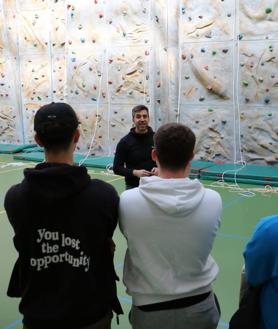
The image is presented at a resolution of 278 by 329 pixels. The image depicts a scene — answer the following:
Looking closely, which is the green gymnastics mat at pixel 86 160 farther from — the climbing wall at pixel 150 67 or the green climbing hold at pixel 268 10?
the green climbing hold at pixel 268 10

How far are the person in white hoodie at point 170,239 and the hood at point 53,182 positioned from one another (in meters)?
0.21

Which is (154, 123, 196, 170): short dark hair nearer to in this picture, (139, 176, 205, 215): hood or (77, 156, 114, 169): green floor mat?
(139, 176, 205, 215): hood

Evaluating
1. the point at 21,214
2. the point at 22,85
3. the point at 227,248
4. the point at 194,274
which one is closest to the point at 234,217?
the point at 227,248

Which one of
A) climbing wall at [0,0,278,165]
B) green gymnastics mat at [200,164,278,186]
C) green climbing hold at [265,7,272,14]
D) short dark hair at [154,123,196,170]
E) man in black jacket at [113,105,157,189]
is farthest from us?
climbing wall at [0,0,278,165]

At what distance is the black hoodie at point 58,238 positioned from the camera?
4.81 feet

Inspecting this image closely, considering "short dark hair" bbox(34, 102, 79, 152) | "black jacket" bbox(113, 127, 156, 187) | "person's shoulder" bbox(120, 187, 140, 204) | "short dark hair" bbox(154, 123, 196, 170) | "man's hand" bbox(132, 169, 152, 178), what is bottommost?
"man's hand" bbox(132, 169, 152, 178)

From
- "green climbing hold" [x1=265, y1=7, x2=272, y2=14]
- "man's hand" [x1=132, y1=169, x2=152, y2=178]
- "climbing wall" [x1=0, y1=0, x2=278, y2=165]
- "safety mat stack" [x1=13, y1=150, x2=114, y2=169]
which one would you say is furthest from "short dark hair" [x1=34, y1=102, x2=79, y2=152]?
"safety mat stack" [x1=13, y1=150, x2=114, y2=169]

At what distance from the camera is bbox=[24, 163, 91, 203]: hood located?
4.76 ft

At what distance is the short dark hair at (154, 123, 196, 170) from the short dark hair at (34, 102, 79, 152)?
34 cm

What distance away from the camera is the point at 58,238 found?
1.47 metres

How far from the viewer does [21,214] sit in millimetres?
1479

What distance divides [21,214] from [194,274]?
27.0 inches

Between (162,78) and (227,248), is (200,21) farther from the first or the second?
(227,248)

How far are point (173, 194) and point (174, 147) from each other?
0.18 metres
